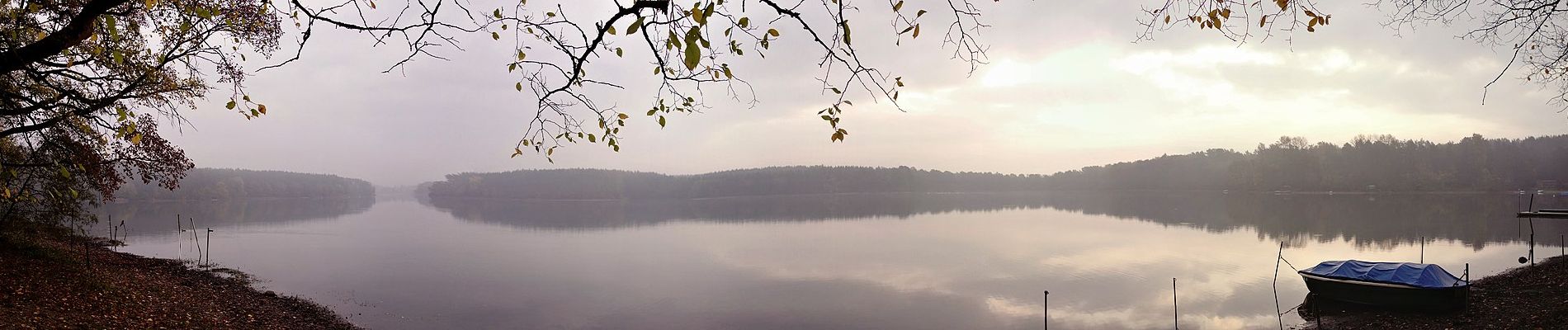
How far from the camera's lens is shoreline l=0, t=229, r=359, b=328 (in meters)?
8.80

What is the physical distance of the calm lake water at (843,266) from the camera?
16.3 metres

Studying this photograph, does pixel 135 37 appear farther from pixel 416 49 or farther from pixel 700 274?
pixel 700 274

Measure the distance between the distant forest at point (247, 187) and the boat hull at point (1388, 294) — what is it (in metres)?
111

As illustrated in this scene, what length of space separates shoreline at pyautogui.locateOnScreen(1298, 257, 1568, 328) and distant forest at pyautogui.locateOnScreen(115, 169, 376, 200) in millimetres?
111764

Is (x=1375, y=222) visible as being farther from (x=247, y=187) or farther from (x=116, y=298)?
(x=247, y=187)

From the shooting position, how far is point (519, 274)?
23.7 metres

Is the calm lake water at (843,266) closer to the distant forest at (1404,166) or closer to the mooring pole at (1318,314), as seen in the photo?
the mooring pole at (1318,314)

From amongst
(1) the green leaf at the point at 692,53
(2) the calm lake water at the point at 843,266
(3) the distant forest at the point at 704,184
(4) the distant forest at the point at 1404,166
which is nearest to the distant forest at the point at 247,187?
(3) the distant forest at the point at 704,184

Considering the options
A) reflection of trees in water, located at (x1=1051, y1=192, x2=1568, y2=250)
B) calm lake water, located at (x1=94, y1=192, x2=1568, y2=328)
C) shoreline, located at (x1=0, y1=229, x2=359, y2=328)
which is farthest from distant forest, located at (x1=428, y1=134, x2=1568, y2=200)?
shoreline, located at (x1=0, y1=229, x2=359, y2=328)

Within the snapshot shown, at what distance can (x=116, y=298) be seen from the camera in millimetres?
10414

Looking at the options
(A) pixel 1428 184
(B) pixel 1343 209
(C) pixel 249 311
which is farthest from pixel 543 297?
(A) pixel 1428 184

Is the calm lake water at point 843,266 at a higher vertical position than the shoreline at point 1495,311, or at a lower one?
lower

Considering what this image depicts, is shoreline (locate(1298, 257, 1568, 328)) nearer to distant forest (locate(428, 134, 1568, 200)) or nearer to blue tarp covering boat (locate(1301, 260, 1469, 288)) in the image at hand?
blue tarp covering boat (locate(1301, 260, 1469, 288))

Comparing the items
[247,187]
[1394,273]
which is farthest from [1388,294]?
[247,187]
